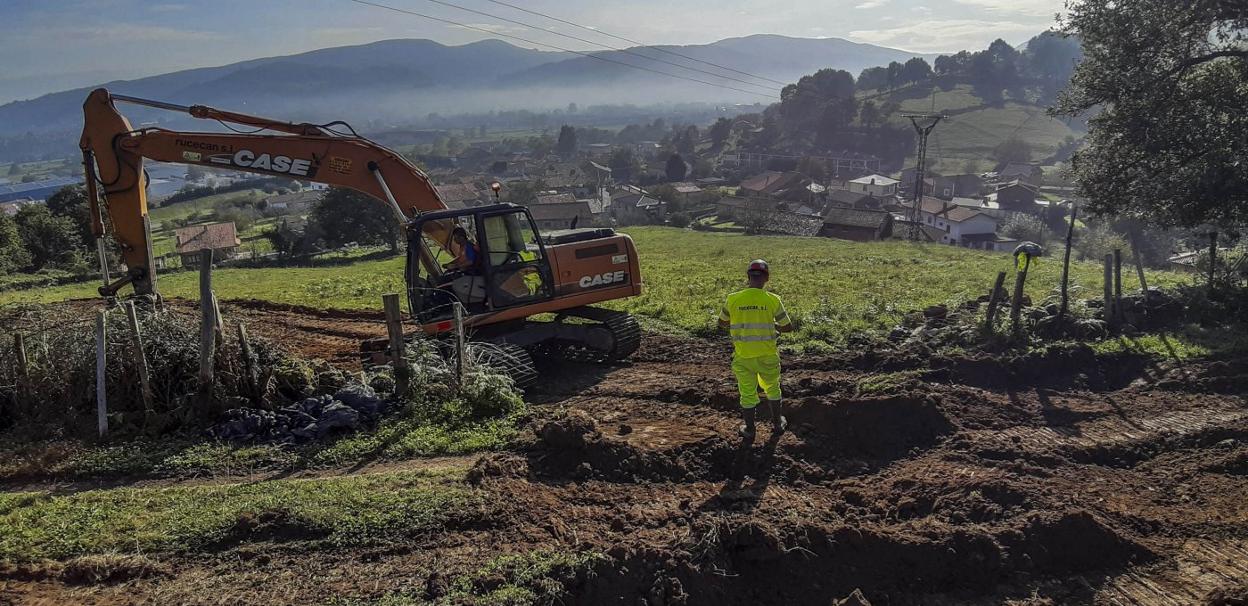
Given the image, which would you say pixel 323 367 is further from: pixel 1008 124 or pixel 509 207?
pixel 1008 124

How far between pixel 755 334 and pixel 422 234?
5.54 meters

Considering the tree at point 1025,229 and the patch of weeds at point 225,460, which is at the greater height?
the patch of weeds at point 225,460

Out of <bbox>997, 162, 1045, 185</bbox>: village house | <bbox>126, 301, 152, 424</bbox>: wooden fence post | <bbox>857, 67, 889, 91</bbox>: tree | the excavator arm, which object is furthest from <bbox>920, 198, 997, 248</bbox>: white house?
<bbox>857, 67, 889, 91</bbox>: tree

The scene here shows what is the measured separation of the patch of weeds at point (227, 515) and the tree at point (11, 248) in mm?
29901

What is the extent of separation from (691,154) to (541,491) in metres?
123

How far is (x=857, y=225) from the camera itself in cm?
5056

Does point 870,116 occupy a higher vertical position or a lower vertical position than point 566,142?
higher

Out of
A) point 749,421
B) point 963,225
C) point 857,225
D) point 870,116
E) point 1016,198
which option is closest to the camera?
point 749,421

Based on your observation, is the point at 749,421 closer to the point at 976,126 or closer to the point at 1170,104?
the point at 1170,104

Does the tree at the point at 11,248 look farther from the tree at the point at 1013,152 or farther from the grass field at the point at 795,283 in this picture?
the tree at the point at 1013,152

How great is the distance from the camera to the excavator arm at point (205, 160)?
9.70 m

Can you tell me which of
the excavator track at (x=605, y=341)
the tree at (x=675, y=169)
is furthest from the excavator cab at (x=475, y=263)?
the tree at (x=675, y=169)

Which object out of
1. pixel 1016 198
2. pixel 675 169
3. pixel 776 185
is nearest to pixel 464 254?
pixel 776 185

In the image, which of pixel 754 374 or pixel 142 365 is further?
pixel 142 365
